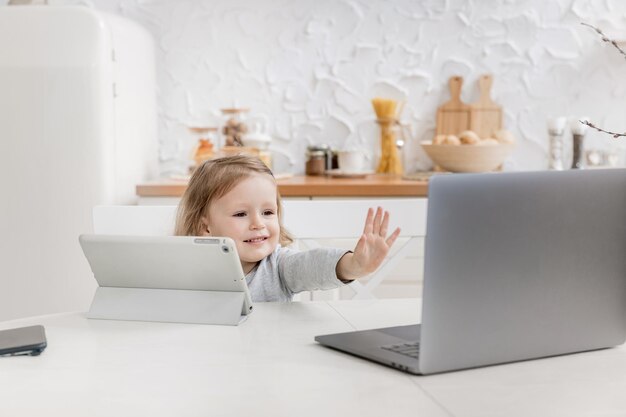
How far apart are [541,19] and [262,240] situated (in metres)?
1.96

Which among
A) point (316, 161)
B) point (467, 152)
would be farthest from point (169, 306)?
point (316, 161)

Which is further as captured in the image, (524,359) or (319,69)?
(319,69)

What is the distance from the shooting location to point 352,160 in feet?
10.1

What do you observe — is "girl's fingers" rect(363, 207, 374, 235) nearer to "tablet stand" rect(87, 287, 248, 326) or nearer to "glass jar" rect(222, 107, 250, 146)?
"tablet stand" rect(87, 287, 248, 326)

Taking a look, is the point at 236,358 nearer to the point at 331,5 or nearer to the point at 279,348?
the point at 279,348

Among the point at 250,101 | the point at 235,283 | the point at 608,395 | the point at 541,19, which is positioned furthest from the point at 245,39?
the point at 608,395

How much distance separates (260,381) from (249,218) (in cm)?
76

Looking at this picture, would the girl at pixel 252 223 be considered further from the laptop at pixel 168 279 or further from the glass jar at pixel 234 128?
the glass jar at pixel 234 128

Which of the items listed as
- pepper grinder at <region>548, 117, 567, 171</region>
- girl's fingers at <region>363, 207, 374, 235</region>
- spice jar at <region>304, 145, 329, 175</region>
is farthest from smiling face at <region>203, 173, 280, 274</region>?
pepper grinder at <region>548, 117, 567, 171</region>

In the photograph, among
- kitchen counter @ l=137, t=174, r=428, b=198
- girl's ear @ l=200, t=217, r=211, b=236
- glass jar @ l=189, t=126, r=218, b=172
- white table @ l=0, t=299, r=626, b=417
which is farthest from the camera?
glass jar @ l=189, t=126, r=218, b=172

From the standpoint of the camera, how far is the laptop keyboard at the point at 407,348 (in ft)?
3.68

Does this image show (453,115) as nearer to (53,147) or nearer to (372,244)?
(53,147)

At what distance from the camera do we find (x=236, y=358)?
3.81 ft

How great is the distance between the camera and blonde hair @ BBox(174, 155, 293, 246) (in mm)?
1833
